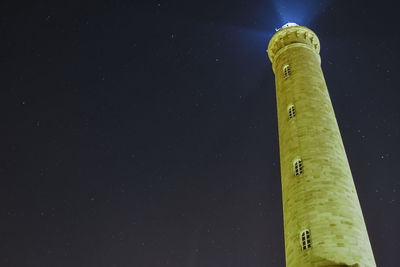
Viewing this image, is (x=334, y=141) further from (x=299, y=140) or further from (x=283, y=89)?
(x=283, y=89)

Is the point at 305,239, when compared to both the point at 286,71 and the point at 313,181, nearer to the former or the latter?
the point at 313,181

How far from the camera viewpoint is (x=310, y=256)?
61.9ft

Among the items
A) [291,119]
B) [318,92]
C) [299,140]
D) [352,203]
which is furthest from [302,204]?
[318,92]

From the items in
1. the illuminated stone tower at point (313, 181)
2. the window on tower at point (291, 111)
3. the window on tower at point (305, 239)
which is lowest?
the window on tower at point (305, 239)

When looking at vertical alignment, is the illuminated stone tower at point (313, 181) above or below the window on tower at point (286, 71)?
below

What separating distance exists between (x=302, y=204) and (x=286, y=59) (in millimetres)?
14038

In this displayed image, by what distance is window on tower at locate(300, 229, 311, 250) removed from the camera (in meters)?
19.4

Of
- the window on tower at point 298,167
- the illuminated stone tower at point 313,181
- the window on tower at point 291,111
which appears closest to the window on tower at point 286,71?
the illuminated stone tower at point 313,181

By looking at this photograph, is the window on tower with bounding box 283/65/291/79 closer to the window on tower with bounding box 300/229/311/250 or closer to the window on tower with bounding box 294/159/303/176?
the window on tower with bounding box 294/159/303/176

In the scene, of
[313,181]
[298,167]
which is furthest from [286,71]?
[313,181]

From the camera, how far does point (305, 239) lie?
1972 centimetres

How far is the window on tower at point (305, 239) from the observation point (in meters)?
19.4

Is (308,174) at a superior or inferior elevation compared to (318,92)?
inferior

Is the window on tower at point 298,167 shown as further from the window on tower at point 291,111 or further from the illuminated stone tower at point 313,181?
the window on tower at point 291,111
